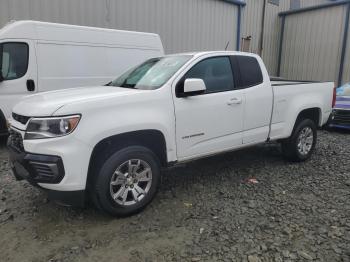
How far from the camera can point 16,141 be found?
123 inches

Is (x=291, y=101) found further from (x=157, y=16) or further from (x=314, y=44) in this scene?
(x=314, y=44)

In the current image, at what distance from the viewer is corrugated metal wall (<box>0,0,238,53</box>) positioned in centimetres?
780

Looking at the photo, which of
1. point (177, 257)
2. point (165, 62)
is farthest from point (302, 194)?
point (165, 62)

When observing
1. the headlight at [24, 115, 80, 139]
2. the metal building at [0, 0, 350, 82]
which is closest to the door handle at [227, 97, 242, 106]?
the headlight at [24, 115, 80, 139]

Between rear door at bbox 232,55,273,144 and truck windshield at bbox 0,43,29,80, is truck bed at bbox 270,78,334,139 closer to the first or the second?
rear door at bbox 232,55,273,144

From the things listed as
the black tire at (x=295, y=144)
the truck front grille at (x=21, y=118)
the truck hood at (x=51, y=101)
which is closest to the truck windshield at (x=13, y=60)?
the truck hood at (x=51, y=101)

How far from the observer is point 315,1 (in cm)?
1769

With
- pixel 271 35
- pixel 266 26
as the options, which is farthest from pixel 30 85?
pixel 271 35

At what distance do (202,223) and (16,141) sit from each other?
2112 mm

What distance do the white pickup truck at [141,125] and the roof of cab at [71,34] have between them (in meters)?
2.92

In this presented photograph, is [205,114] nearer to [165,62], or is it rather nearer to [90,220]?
[165,62]

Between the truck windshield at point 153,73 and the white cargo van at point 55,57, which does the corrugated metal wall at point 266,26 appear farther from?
the truck windshield at point 153,73

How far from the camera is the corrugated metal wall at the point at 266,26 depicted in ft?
44.6

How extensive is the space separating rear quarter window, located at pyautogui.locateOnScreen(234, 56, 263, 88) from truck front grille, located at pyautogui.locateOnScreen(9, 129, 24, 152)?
281 cm
